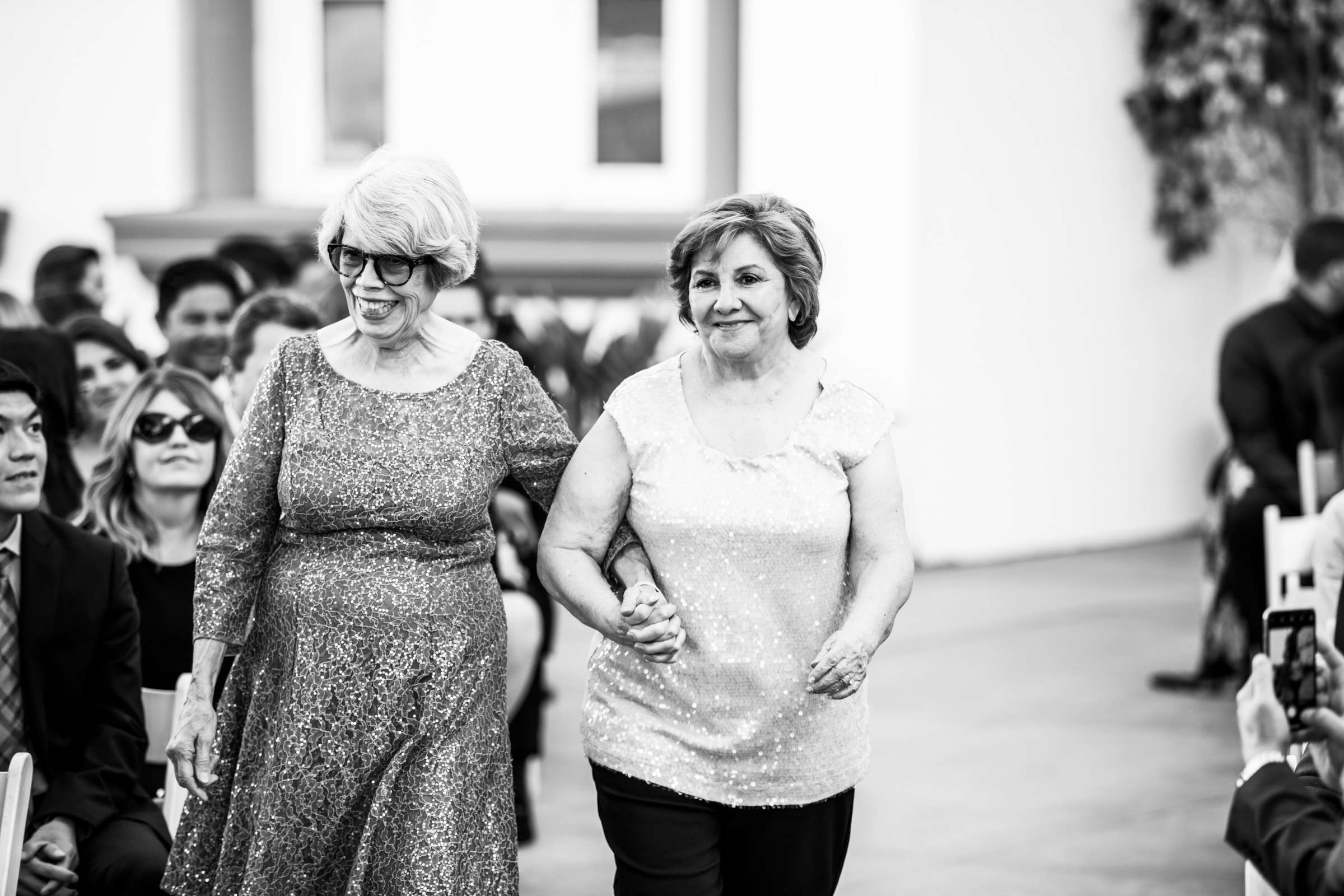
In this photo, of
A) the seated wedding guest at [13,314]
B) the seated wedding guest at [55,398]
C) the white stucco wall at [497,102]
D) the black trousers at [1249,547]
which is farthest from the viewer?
the white stucco wall at [497,102]

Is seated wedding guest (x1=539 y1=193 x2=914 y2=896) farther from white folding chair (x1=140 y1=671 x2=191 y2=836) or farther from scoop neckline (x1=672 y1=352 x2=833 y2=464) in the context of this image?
white folding chair (x1=140 y1=671 x2=191 y2=836)

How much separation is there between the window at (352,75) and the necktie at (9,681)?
745 centimetres

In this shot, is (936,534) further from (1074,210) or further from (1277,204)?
(1277,204)

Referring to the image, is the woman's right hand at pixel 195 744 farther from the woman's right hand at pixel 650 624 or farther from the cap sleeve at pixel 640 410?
the cap sleeve at pixel 640 410

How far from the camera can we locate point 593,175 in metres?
10.7

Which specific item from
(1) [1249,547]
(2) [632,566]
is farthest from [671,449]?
(1) [1249,547]

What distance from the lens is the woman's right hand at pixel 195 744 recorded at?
10.4 ft

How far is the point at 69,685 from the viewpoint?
12.0 feet

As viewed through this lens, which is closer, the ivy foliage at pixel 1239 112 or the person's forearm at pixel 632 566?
the person's forearm at pixel 632 566

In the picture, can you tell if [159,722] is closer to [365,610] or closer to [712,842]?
[365,610]

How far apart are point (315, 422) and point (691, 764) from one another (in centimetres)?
88

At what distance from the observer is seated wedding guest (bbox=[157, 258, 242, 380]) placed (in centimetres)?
596

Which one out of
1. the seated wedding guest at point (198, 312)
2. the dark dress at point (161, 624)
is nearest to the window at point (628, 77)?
the seated wedding guest at point (198, 312)

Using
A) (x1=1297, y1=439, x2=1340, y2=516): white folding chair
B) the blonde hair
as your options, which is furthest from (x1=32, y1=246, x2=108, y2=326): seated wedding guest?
(x1=1297, y1=439, x2=1340, y2=516): white folding chair
